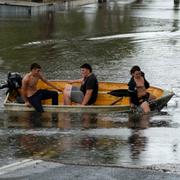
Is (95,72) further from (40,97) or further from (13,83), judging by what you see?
(40,97)

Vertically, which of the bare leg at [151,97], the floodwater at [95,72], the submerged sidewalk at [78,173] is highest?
the submerged sidewalk at [78,173]

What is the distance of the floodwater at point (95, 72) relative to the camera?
9.96 m

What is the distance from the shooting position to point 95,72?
24219 mm

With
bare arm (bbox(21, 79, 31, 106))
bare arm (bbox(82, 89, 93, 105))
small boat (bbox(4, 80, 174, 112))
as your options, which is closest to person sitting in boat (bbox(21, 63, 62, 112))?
bare arm (bbox(21, 79, 31, 106))

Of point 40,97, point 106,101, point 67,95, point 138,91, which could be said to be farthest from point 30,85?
point 138,91

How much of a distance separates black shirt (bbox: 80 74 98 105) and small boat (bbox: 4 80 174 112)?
190 millimetres

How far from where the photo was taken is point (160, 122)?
13.1 metres

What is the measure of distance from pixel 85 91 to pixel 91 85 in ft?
0.72

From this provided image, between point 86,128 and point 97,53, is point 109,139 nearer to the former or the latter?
point 86,128

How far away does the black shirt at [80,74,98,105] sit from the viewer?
577 inches

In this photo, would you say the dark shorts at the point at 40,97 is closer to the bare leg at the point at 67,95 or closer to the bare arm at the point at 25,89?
the bare arm at the point at 25,89

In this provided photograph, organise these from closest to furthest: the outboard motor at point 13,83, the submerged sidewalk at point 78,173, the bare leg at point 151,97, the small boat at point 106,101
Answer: the submerged sidewalk at point 78,173 → the small boat at point 106,101 → the bare leg at point 151,97 → the outboard motor at point 13,83

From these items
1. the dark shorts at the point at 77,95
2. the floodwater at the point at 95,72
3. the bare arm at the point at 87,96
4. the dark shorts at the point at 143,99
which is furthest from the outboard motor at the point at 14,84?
the dark shorts at the point at 143,99

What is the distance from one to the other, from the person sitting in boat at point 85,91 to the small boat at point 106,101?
24 centimetres
